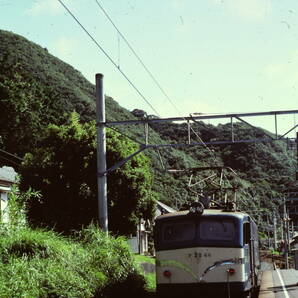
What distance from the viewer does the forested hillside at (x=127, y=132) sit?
4888cm

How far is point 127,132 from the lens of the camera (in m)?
89.0

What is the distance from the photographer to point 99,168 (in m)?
19.9

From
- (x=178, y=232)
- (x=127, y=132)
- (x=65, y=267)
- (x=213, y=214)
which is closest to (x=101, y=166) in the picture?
(x=178, y=232)

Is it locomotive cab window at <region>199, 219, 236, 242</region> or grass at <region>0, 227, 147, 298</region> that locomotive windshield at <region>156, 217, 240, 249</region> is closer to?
locomotive cab window at <region>199, 219, 236, 242</region>

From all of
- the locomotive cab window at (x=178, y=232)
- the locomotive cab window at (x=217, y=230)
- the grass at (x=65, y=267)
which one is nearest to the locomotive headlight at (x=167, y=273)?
the locomotive cab window at (x=178, y=232)

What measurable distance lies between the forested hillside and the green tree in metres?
2.15

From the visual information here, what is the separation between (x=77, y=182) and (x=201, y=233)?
443 inches

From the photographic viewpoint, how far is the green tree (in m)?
25.3

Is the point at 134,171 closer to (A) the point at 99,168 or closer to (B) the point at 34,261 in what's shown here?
(A) the point at 99,168

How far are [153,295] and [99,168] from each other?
16.0ft

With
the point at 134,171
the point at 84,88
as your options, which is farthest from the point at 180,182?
the point at 134,171

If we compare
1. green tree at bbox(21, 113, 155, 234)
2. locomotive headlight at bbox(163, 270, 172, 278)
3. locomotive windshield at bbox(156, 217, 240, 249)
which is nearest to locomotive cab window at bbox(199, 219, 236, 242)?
locomotive windshield at bbox(156, 217, 240, 249)

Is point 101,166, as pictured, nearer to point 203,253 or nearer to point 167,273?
point 167,273

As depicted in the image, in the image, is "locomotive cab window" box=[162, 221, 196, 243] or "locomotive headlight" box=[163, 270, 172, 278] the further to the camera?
"locomotive cab window" box=[162, 221, 196, 243]
